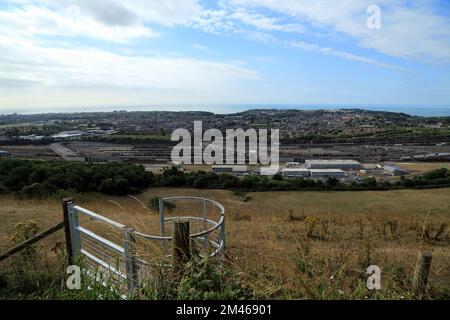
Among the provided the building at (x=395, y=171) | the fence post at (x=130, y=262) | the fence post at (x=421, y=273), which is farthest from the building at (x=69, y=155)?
the fence post at (x=421, y=273)

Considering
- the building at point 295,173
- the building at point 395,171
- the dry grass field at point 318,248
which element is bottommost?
the building at point 395,171

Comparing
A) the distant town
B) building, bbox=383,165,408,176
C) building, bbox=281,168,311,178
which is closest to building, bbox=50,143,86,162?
the distant town

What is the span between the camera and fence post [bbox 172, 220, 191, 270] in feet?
8.32

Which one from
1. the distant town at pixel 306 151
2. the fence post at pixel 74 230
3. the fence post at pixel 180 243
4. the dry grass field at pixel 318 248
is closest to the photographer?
the fence post at pixel 180 243

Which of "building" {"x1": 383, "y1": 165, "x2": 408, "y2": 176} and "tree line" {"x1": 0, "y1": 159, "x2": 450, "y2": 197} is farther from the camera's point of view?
"building" {"x1": 383, "y1": 165, "x2": 408, "y2": 176}

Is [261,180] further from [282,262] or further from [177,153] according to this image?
[282,262]

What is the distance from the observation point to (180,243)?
2557 millimetres

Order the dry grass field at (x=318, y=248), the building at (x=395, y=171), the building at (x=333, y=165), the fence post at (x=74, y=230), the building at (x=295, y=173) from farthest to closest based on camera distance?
the building at (x=333, y=165) → the building at (x=395, y=171) → the building at (x=295, y=173) → the fence post at (x=74, y=230) → the dry grass field at (x=318, y=248)

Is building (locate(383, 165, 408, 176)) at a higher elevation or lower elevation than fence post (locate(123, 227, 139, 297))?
lower

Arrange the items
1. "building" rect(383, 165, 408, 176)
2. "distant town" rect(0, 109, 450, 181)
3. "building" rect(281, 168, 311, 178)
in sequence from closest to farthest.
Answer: "building" rect(281, 168, 311, 178) < "building" rect(383, 165, 408, 176) < "distant town" rect(0, 109, 450, 181)

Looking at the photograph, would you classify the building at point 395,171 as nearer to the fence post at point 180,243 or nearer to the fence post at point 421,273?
the fence post at point 421,273

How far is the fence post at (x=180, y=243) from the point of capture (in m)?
2.54

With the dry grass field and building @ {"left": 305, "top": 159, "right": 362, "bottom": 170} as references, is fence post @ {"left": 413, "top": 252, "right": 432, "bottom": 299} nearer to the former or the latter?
the dry grass field
